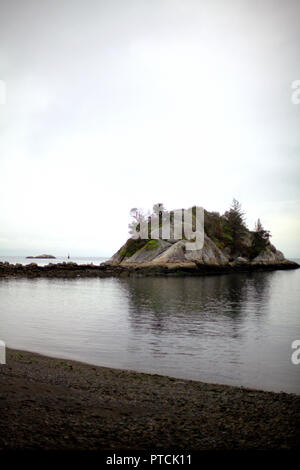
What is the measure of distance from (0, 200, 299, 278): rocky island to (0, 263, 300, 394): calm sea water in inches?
1475

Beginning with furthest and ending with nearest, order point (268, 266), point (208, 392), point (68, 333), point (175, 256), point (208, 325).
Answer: point (268, 266) → point (175, 256) → point (208, 325) → point (68, 333) → point (208, 392)

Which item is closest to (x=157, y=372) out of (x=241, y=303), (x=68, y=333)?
(x=68, y=333)

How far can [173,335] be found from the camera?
18047mm

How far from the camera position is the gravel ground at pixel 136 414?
225 inches

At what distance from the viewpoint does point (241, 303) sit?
31156mm

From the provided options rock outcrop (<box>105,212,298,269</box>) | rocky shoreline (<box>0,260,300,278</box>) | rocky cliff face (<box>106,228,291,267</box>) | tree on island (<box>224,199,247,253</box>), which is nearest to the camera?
rocky shoreline (<box>0,260,300,278</box>)

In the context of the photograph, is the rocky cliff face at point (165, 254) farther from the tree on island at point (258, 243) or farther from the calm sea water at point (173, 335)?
the calm sea water at point (173, 335)

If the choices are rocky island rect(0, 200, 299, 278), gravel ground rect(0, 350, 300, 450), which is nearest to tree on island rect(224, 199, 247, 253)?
rocky island rect(0, 200, 299, 278)

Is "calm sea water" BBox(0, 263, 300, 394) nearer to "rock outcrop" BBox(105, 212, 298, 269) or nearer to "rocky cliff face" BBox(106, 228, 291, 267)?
"rock outcrop" BBox(105, 212, 298, 269)

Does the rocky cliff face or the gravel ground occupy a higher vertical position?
the rocky cliff face

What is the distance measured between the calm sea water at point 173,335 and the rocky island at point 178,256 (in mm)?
37471

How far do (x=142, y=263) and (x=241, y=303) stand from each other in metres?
45.0

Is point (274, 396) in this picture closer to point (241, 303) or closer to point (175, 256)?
point (241, 303)

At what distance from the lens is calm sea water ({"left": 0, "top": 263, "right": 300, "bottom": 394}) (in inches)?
495
